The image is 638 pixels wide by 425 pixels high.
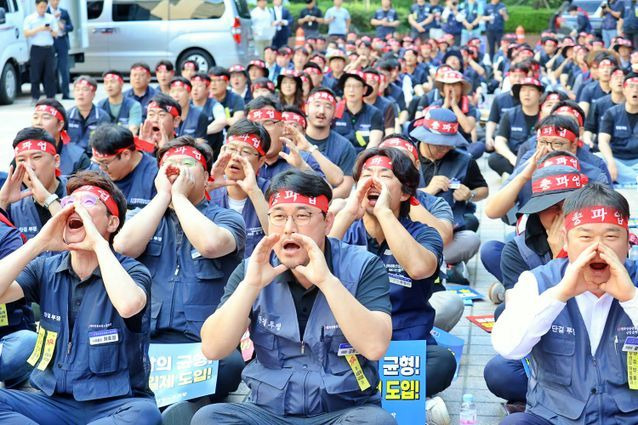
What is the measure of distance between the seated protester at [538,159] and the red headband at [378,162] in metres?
1.76

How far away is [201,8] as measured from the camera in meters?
21.8

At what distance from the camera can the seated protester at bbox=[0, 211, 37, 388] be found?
226 inches

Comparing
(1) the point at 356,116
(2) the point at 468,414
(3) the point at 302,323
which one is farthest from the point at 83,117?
(3) the point at 302,323

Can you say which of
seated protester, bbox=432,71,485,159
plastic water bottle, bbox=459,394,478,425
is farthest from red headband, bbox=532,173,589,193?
seated protester, bbox=432,71,485,159

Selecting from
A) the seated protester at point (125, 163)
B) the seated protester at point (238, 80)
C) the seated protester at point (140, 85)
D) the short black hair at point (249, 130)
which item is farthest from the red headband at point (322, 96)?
the seated protester at point (238, 80)

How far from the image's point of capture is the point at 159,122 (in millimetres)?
9594

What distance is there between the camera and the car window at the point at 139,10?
22.1 m

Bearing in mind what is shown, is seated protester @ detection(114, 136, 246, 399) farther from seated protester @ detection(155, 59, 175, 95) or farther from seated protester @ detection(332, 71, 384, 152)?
seated protester @ detection(155, 59, 175, 95)

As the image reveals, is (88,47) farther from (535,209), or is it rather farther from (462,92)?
(535,209)

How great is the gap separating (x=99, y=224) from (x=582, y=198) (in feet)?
7.28

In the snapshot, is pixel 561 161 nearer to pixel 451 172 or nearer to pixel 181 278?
pixel 451 172

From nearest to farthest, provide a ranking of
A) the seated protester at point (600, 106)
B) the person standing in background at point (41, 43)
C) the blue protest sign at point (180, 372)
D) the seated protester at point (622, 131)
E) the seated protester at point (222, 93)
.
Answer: the blue protest sign at point (180, 372), the seated protester at point (622, 131), the seated protester at point (600, 106), the seated protester at point (222, 93), the person standing in background at point (41, 43)

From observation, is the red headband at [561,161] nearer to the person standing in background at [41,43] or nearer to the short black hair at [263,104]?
the short black hair at [263,104]

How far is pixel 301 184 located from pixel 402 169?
47.5 inches
